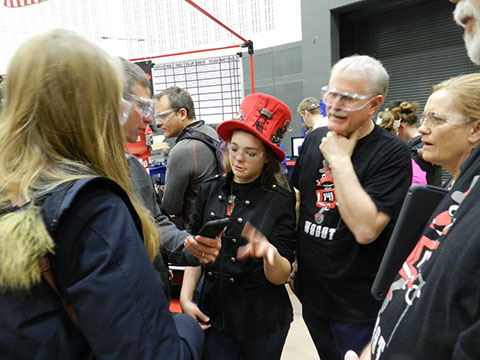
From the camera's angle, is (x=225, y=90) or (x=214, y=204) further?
(x=225, y=90)

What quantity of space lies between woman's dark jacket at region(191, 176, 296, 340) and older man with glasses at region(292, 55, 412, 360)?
0.15m

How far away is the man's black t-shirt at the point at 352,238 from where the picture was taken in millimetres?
1517

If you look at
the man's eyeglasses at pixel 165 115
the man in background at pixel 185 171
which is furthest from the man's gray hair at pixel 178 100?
the man in background at pixel 185 171

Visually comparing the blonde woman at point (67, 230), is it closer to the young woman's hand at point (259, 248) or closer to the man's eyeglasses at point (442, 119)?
the young woman's hand at point (259, 248)

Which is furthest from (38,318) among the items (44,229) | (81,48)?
(81,48)

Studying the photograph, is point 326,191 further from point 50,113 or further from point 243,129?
point 50,113

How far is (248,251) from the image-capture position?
55.5 inches

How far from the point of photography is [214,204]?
1717 mm

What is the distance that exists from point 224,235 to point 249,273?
210mm

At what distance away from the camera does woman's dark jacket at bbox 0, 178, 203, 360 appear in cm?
66

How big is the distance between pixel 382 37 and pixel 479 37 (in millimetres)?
6693

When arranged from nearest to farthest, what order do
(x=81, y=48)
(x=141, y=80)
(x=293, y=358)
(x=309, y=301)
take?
(x=81, y=48)
(x=141, y=80)
(x=309, y=301)
(x=293, y=358)

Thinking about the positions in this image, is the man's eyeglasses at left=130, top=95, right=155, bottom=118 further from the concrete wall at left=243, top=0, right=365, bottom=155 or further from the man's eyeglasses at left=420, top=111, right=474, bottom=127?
the concrete wall at left=243, top=0, right=365, bottom=155

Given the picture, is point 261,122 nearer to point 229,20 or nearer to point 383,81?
point 383,81
